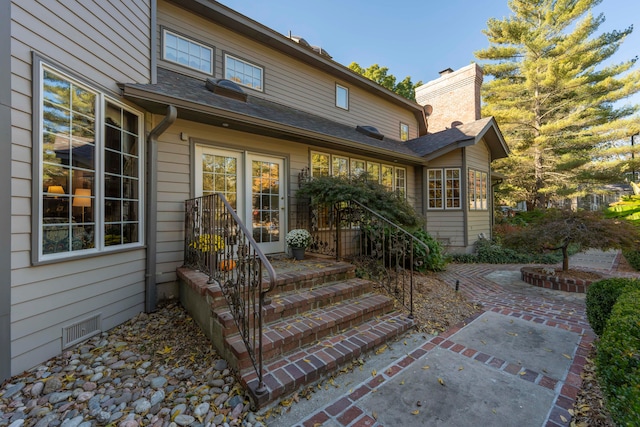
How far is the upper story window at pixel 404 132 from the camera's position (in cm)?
1020

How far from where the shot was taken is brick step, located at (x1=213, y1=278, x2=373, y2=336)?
263cm

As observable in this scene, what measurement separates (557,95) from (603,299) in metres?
13.9

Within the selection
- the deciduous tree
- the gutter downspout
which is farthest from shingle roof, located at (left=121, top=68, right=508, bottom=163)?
the deciduous tree

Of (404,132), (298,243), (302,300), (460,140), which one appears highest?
(404,132)

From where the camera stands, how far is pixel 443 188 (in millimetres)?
8648

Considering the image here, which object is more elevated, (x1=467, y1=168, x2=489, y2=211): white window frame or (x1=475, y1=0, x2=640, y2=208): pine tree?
(x1=475, y1=0, x2=640, y2=208): pine tree

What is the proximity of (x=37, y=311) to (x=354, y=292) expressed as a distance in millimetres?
3313

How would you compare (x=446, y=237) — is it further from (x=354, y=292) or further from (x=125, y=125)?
(x=125, y=125)

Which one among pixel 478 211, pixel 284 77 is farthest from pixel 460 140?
pixel 284 77

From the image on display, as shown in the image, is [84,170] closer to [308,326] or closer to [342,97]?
[308,326]

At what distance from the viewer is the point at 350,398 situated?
84.7 inches

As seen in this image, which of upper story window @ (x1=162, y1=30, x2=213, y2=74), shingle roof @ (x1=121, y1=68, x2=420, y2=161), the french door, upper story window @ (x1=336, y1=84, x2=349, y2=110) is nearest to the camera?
shingle roof @ (x1=121, y1=68, x2=420, y2=161)

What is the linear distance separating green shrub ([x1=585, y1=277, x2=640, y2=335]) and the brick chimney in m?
10.1

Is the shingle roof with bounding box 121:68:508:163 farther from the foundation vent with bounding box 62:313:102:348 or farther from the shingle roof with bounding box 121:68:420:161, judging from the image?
the foundation vent with bounding box 62:313:102:348
